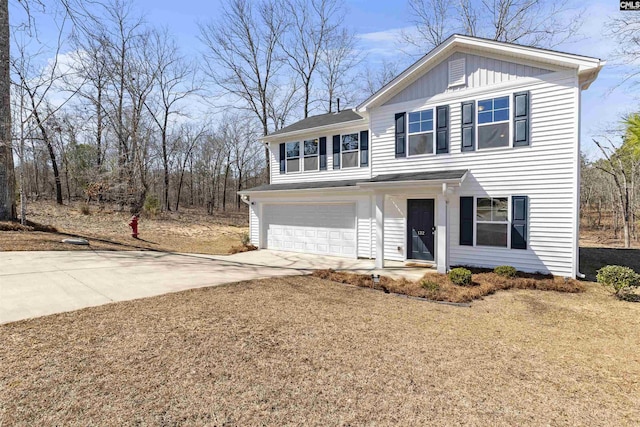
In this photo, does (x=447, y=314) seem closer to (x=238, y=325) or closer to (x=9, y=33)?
(x=238, y=325)

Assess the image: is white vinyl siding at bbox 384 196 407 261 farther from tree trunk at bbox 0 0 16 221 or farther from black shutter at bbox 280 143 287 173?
tree trunk at bbox 0 0 16 221

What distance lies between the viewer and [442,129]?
389 inches

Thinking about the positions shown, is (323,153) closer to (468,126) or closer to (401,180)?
(401,180)

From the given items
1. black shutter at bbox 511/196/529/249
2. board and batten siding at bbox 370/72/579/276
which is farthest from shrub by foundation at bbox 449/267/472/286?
black shutter at bbox 511/196/529/249

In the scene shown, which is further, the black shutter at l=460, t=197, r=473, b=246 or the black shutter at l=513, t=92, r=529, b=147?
the black shutter at l=460, t=197, r=473, b=246

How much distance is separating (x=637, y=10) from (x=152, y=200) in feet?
83.7

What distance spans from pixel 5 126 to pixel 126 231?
22.0 feet

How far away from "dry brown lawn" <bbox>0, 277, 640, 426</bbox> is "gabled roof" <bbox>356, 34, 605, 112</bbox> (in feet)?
19.7

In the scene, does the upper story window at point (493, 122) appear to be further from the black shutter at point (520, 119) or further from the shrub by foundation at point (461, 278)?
the shrub by foundation at point (461, 278)

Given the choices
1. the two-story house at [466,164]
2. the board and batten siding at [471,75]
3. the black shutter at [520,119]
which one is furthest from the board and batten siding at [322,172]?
the black shutter at [520,119]

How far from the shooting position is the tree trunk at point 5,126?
10984 mm

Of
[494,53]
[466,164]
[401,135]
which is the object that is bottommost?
[466,164]

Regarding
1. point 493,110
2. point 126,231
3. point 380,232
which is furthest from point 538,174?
point 126,231

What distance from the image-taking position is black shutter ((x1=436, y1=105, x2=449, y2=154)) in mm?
9805
